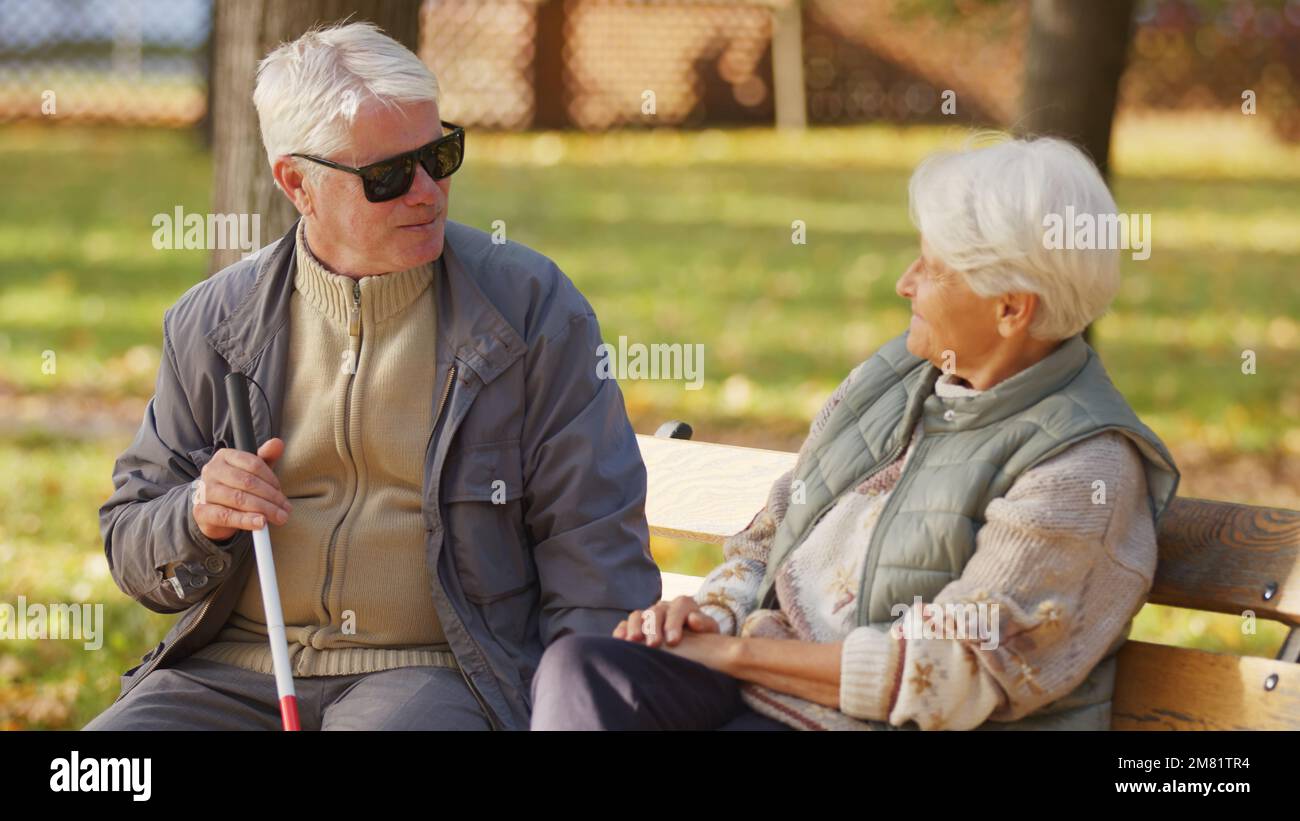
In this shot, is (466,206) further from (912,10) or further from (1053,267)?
(1053,267)

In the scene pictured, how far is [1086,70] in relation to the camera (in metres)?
6.36

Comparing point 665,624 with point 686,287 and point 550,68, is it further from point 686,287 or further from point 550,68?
point 550,68

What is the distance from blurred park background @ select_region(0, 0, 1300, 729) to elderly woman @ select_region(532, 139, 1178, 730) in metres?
1.58

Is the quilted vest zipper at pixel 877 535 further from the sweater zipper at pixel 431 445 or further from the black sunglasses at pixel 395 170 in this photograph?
the black sunglasses at pixel 395 170

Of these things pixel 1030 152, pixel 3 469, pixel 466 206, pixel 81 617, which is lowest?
pixel 81 617

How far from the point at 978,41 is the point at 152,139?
1075 cm

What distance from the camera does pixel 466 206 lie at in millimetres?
14117

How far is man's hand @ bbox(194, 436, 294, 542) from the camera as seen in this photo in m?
3.28

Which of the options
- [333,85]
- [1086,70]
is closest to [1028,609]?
[333,85]

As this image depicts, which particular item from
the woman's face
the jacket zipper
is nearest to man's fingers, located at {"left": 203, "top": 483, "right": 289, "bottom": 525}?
the jacket zipper

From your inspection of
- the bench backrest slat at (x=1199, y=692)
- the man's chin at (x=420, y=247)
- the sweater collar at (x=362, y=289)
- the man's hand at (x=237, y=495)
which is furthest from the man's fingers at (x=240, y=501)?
the bench backrest slat at (x=1199, y=692)

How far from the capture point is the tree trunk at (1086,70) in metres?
6.35
